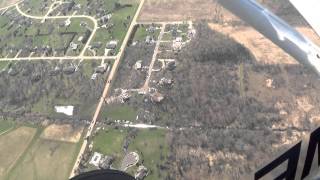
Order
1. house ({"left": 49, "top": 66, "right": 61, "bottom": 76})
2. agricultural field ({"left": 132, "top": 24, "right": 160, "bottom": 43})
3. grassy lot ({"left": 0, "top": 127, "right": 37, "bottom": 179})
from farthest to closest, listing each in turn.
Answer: agricultural field ({"left": 132, "top": 24, "right": 160, "bottom": 43}) → house ({"left": 49, "top": 66, "right": 61, "bottom": 76}) → grassy lot ({"left": 0, "top": 127, "right": 37, "bottom": 179})

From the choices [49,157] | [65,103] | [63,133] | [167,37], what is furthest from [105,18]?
[49,157]

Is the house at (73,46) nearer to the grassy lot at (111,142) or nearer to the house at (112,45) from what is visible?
the house at (112,45)

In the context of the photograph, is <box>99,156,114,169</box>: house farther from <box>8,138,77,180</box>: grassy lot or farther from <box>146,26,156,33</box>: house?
<box>146,26,156,33</box>: house

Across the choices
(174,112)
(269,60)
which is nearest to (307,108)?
(269,60)

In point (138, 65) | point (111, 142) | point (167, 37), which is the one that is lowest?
point (111, 142)

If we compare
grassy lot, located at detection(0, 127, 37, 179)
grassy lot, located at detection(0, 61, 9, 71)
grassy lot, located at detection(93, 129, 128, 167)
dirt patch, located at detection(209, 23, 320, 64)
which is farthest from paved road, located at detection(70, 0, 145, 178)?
grassy lot, located at detection(0, 61, 9, 71)

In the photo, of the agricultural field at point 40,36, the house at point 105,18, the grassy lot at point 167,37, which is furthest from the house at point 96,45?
the grassy lot at point 167,37

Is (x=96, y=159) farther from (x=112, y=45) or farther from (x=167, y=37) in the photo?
(x=167, y=37)
